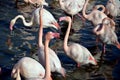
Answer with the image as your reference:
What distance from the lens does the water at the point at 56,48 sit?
10.9 meters

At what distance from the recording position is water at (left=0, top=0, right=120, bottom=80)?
35.7 feet

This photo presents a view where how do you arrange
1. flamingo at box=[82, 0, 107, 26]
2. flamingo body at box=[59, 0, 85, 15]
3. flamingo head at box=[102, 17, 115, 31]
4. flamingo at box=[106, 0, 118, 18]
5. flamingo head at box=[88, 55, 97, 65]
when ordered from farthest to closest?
1. flamingo at box=[106, 0, 118, 18]
2. flamingo body at box=[59, 0, 85, 15]
3. flamingo at box=[82, 0, 107, 26]
4. flamingo head at box=[102, 17, 115, 31]
5. flamingo head at box=[88, 55, 97, 65]

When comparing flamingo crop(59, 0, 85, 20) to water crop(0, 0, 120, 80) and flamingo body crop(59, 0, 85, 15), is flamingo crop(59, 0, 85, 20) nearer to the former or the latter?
flamingo body crop(59, 0, 85, 15)

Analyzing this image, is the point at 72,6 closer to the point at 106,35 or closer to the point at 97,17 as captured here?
the point at 97,17

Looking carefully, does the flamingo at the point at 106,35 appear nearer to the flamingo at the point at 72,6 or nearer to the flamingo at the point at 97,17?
the flamingo at the point at 97,17

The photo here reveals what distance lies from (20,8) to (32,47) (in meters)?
4.15

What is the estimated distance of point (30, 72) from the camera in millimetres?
9289

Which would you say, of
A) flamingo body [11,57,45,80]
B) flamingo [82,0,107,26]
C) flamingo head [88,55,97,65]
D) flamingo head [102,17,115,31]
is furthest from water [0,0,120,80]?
flamingo body [11,57,45,80]

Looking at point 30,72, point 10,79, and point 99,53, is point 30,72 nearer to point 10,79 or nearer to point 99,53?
point 10,79

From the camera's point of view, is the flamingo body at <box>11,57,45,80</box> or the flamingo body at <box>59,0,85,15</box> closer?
the flamingo body at <box>11,57,45,80</box>

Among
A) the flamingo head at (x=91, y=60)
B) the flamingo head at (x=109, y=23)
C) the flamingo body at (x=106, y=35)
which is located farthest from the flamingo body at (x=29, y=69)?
the flamingo head at (x=109, y=23)

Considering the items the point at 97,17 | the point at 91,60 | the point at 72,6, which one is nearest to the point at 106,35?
the point at 91,60

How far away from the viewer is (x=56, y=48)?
40.9ft

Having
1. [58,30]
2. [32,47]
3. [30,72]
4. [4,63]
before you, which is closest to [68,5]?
[58,30]
